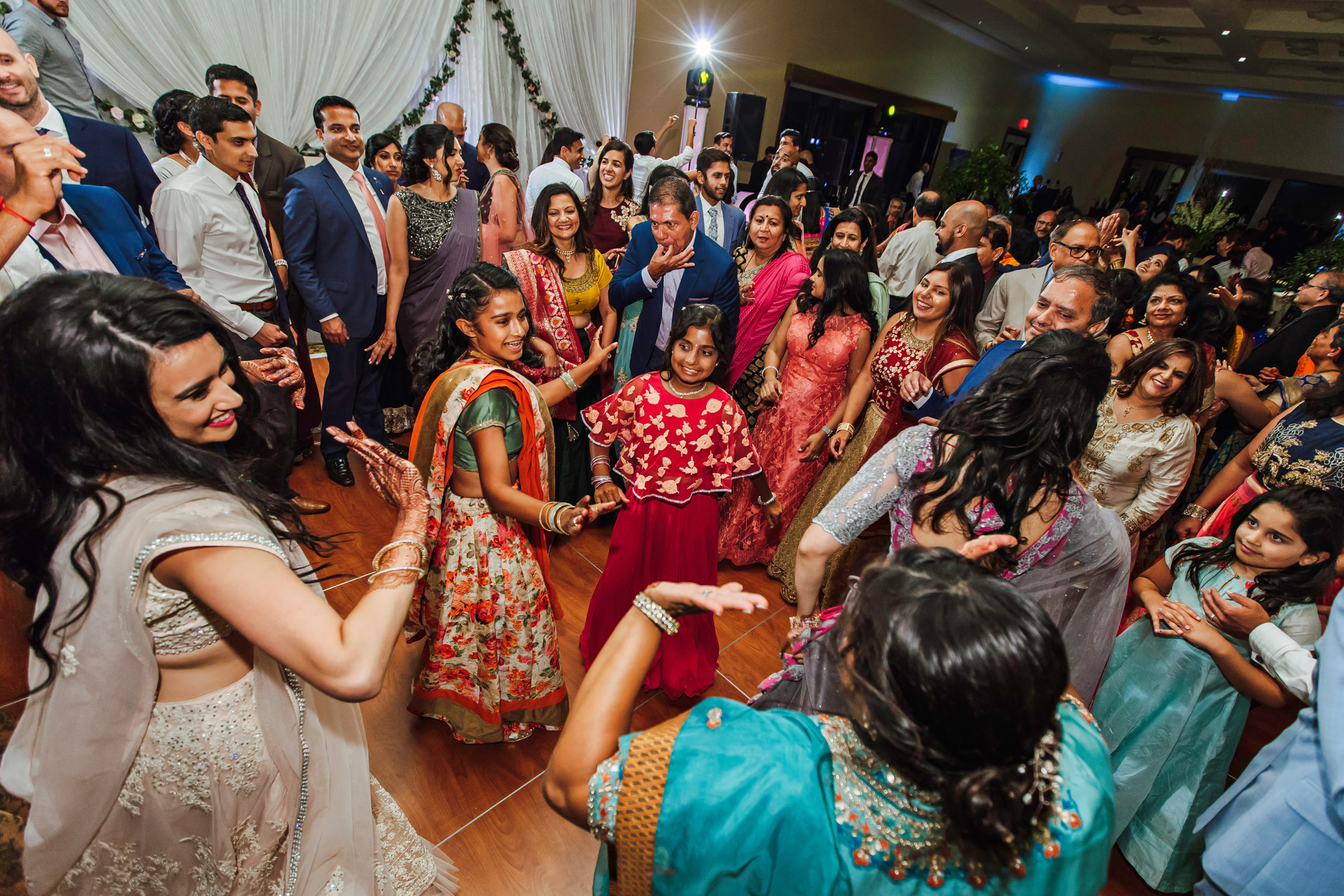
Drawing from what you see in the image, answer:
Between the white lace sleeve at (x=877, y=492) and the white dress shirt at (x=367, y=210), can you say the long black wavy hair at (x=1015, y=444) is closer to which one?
the white lace sleeve at (x=877, y=492)

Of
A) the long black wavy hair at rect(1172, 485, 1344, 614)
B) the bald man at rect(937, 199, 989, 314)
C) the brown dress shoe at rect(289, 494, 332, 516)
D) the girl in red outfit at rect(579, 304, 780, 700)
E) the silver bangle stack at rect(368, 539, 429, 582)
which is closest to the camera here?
the silver bangle stack at rect(368, 539, 429, 582)

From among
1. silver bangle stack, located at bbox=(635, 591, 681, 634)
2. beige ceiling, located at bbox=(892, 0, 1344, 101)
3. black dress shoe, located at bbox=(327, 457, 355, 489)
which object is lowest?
black dress shoe, located at bbox=(327, 457, 355, 489)

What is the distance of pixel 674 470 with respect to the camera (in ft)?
6.29

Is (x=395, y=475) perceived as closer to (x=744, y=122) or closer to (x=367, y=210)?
(x=367, y=210)

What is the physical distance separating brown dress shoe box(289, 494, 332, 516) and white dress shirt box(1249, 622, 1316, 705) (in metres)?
2.99

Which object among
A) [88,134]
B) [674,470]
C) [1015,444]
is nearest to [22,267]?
[88,134]

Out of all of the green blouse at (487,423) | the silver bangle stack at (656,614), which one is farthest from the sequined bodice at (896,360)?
the silver bangle stack at (656,614)

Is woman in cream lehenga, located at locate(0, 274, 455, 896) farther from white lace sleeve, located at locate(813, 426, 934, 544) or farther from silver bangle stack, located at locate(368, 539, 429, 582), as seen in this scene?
white lace sleeve, located at locate(813, 426, 934, 544)

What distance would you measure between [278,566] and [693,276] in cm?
213

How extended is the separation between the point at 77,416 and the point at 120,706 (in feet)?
1.37

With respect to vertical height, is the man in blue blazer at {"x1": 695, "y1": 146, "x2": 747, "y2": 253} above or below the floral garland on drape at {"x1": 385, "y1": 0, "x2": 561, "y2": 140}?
below

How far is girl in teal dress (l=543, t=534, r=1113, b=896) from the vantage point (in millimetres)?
606

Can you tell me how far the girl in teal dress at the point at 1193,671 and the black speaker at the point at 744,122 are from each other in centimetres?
687

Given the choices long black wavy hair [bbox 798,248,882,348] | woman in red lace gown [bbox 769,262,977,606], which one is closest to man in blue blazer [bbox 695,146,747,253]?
long black wavy hair [bbox 798,248,882,348]
